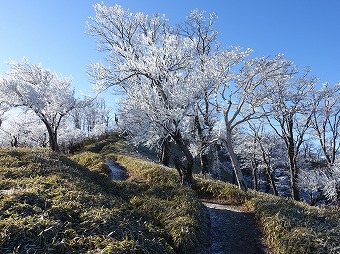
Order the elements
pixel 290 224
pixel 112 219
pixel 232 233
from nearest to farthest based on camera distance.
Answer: pixel 112 219, pixel 290 224, pixel 232 233

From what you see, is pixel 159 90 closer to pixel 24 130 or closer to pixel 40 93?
pixel 40 93

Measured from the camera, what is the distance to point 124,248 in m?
5.36

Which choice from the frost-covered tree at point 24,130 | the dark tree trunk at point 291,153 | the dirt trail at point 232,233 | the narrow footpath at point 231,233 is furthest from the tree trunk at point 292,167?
the frost-covered tree at point 24,130

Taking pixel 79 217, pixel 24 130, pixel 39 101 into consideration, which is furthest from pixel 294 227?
pixel 24 130

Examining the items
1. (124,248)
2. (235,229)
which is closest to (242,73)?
(235,229)

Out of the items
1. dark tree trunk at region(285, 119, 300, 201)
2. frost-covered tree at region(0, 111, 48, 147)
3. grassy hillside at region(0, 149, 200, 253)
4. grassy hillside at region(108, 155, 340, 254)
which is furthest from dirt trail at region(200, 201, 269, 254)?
frost-covered tree at region(0, 111, 48, 147)

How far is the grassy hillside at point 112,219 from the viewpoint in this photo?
5.40m

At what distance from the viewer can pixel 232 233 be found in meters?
8.73

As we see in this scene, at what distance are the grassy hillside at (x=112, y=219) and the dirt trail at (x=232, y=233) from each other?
38cm

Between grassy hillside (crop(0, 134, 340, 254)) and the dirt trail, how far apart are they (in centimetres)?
38

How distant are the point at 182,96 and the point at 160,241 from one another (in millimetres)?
7145

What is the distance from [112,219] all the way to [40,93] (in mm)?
23312

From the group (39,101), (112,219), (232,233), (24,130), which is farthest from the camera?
(24,130)

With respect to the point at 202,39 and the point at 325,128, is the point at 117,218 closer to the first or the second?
the point at 202,39
